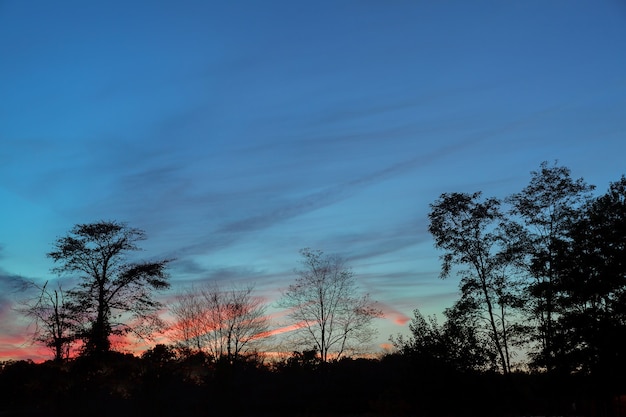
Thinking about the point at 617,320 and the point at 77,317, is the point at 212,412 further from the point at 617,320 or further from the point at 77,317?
the point at 617,320

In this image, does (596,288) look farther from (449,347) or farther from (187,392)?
(187,392)

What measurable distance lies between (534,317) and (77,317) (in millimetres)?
29466

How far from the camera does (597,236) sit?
31.2m

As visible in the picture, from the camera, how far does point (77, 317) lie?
35.0 m

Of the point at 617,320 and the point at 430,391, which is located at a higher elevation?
the point at 617,320

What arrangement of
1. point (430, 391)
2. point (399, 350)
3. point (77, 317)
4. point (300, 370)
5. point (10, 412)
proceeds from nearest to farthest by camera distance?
1. point (430, 391)
2. point (399, 350)
3. point (10, 412)
4. point (77, 317)
5. point (300, 370)

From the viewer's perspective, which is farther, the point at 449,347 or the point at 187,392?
the point at 187,392

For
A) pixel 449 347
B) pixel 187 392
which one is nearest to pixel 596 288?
pixel 449 347

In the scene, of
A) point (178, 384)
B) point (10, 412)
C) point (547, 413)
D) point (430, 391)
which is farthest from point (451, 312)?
point (10, 412)

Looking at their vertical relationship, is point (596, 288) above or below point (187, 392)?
above

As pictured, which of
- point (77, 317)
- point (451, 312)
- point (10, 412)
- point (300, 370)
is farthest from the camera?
point (300, 370)

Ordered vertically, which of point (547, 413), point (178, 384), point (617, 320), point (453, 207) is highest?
point (453, 207)

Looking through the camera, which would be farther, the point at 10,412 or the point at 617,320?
the point at 10,412

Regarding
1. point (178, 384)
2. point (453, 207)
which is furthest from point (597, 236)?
point (178, 384)
